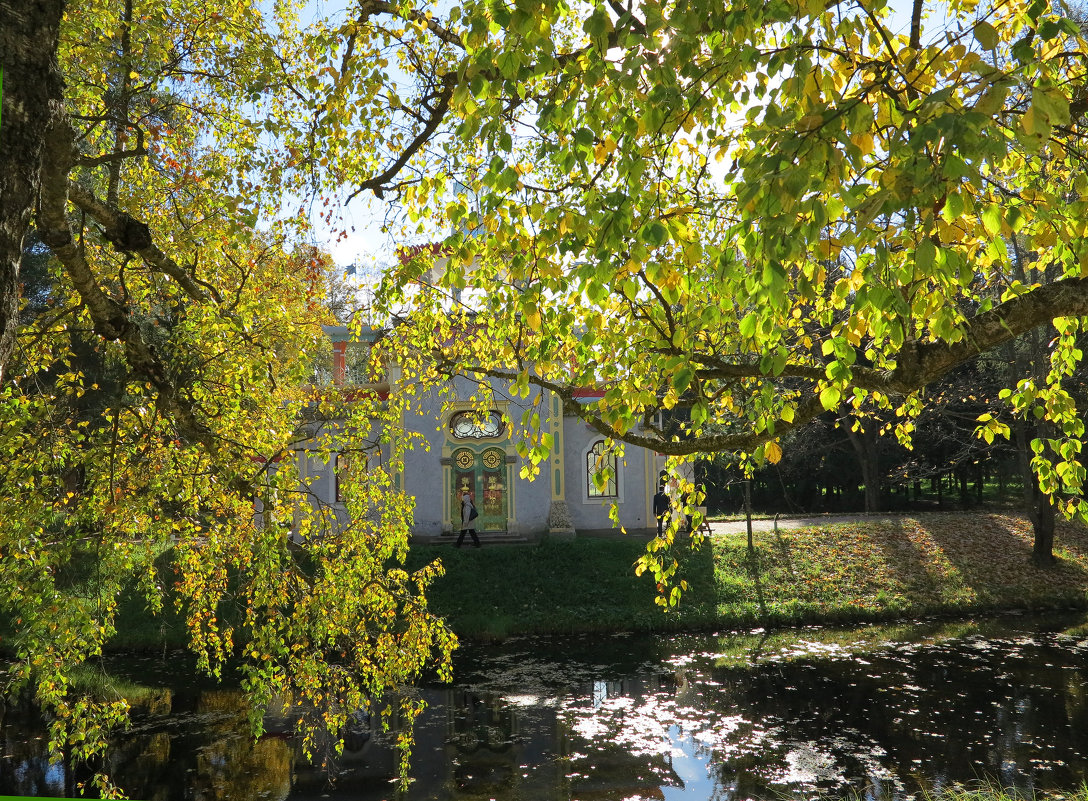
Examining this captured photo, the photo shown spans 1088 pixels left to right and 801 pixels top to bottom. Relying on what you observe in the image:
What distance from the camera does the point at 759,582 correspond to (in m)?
19.4

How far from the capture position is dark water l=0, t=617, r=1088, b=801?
9391 millimetres

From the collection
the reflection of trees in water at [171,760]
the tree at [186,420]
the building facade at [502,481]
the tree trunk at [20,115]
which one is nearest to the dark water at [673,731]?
the reflection of trees in water at [171,760]

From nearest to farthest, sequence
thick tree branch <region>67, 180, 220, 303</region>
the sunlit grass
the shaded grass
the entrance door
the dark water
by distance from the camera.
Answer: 1. thick tree branch <region>67, 180, 220, 303</region>
2. the sunlit grass
3. the dark water
4. the shaded grass
5. the entrance door

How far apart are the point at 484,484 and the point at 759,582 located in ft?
26.1

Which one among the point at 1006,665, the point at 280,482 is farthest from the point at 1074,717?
the point at 280,482

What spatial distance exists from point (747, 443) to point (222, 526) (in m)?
4.43

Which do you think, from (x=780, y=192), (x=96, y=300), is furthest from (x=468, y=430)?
(x=780, y=192)

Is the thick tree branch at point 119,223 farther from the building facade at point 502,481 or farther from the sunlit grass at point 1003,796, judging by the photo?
the building facade at point 502,481

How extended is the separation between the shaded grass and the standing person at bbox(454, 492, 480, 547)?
621mm

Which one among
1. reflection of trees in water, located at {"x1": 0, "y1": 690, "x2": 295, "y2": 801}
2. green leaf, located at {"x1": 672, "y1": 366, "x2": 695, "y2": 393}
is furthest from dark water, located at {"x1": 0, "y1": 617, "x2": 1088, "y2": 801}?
green leaf, located at {"x1": 672, "y1": 366, "x2": 695, "y2": 393}

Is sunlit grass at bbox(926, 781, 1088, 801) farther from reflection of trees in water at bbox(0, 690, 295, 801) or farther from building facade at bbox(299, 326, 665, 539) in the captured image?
building facade at bbox(299, 326, 665, 539)

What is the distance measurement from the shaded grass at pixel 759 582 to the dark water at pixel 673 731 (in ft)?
6.15

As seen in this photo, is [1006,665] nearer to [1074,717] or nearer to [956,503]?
[1074,717]

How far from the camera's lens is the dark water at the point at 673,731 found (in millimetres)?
9391
